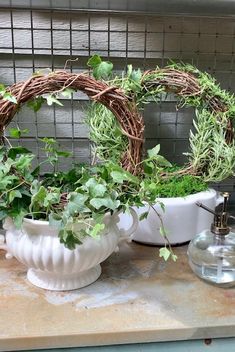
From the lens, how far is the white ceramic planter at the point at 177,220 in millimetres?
809

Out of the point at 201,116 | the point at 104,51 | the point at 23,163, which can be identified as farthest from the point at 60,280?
the point at 104,51

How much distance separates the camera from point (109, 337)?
1.89 feet

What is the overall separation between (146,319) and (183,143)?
557 millimetres

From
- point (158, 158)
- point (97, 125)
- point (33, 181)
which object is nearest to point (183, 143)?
point (97, 125)

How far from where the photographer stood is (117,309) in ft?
2.06

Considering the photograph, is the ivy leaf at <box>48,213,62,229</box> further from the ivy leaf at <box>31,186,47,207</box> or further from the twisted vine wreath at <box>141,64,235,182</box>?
the twisted vine wreath at <box>141,64,235,182</box>

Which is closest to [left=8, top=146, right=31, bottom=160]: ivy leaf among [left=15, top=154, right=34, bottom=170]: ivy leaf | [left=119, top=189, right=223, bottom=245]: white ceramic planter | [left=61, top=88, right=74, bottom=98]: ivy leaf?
[left=15, top=154, right=34, bottom=170]: ivy leaf

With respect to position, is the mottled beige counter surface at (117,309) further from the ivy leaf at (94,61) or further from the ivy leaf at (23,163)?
the ivy leaf at (94,61)

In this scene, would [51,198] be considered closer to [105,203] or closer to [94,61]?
[105,203]

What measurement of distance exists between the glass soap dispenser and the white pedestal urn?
17cm

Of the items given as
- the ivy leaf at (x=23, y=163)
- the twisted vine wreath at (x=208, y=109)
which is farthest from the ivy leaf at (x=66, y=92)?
the twisted vine wreath at (x=208, y=109)

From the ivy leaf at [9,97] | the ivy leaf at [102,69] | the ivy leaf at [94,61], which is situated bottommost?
the ivy leaf at [9,97]

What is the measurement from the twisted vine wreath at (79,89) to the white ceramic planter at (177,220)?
0.21 m

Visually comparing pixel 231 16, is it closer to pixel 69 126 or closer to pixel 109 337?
pixel 69 126
